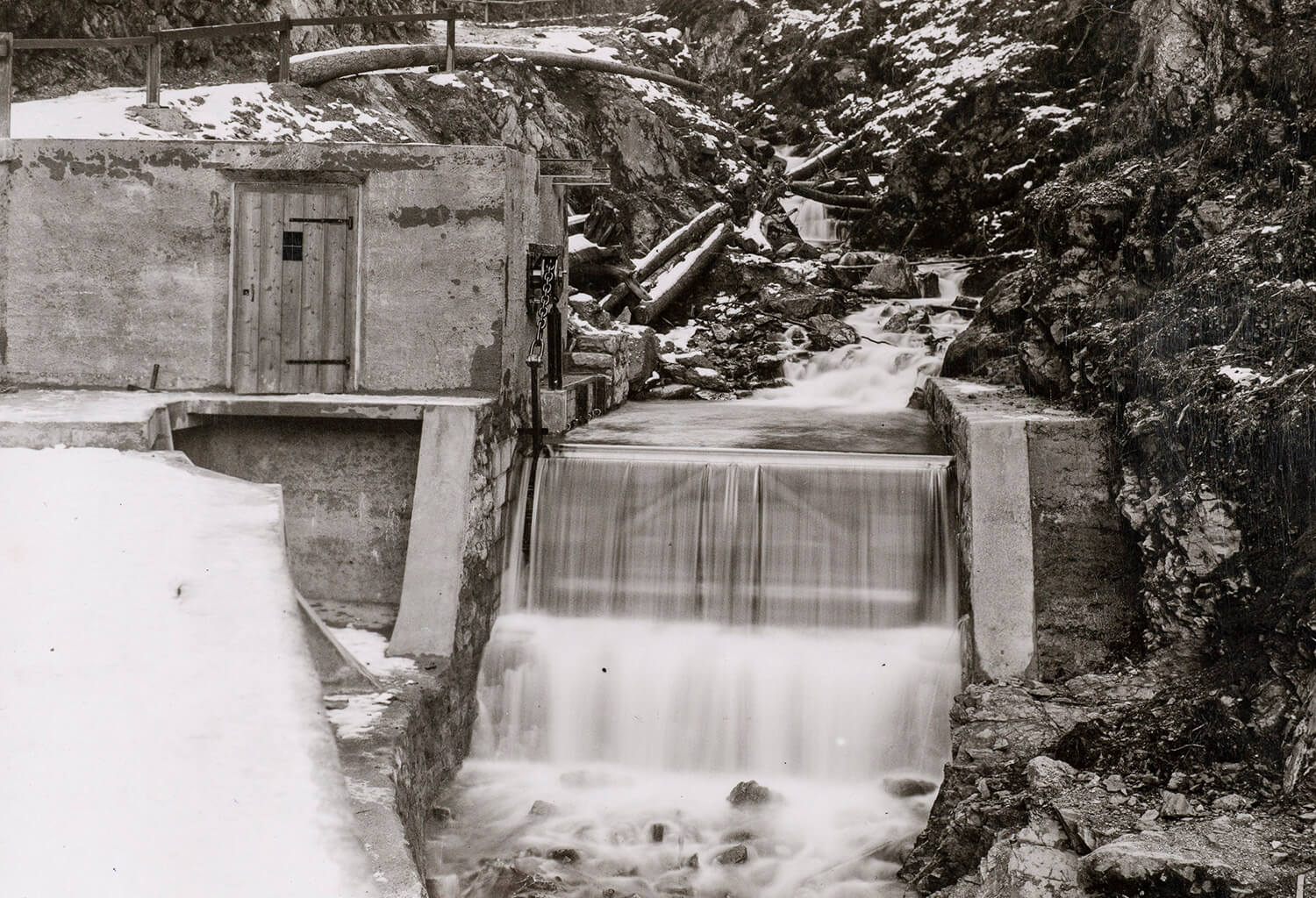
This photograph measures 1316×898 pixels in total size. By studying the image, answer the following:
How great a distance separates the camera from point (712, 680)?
8203 millimetres

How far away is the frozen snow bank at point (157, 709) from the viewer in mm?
4168

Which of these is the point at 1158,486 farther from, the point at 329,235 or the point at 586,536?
the point at 329,235

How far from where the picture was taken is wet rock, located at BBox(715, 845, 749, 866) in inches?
268

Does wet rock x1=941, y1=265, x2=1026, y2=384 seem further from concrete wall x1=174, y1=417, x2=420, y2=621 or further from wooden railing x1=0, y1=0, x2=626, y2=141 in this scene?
wooden railing x1=0, y1=0, x2=626, y2=141

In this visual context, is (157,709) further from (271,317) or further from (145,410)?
(271,317)

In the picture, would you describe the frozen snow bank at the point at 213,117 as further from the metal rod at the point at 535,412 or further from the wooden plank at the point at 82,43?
the metal rod at the point at 535,412

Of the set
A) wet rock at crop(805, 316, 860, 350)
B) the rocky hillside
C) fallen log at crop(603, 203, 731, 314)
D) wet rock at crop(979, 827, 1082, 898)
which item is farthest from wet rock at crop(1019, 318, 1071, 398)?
fallen log at crop(603, 203, 731, 314)

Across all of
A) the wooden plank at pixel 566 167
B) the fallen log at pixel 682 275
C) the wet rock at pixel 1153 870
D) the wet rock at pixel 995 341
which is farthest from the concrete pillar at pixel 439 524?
the fallen log at pixel 682 275

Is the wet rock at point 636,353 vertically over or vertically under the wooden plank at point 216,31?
under

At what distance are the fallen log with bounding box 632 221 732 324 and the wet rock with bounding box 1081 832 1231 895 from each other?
1180cm

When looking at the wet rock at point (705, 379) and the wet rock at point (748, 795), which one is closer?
the wet rock at point (748, 795)

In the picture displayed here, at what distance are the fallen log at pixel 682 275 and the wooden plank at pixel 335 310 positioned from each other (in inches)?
296

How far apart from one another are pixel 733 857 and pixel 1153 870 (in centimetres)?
254

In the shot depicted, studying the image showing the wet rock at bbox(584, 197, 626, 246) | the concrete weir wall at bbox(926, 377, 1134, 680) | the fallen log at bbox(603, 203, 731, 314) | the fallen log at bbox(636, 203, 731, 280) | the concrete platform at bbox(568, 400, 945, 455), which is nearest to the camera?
the concrete weir wall at bbox(926, 377, 1134, 680)
